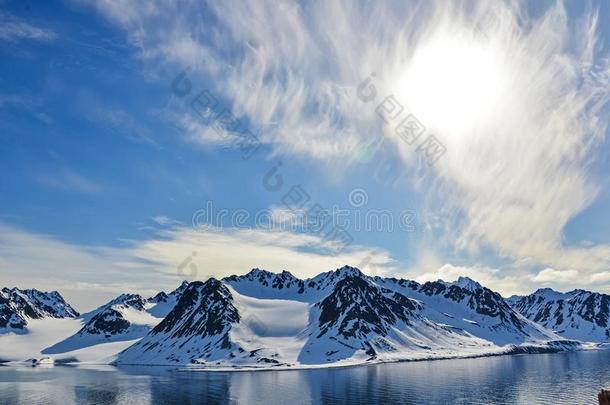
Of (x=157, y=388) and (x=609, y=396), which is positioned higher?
(x=609, y=396)

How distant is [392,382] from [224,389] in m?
64.3

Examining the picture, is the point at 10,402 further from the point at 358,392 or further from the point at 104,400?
the point at 358,392

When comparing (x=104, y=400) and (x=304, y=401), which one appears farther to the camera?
(x=104, y=400)

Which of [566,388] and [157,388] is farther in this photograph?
[157,388]

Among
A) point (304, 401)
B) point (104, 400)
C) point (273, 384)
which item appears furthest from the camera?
point (273, 384)

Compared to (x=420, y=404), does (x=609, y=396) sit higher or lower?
higher

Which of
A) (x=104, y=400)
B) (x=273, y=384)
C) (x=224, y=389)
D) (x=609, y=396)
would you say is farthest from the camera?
(x=273, y=384)

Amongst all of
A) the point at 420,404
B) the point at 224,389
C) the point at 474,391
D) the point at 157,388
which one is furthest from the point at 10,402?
the point at 474,391

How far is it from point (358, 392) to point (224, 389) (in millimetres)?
51644

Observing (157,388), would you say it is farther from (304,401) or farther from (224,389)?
(304,401)

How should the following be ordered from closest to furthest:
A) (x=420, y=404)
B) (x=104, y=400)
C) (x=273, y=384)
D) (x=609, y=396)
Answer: (x=609, y=396) → (x=420, y=404) → (x=104, y=400) → (x=273, y=384)

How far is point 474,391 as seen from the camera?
162 metres

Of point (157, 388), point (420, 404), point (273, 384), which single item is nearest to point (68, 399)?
point (157, 388)

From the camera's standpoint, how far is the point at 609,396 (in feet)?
94.5
